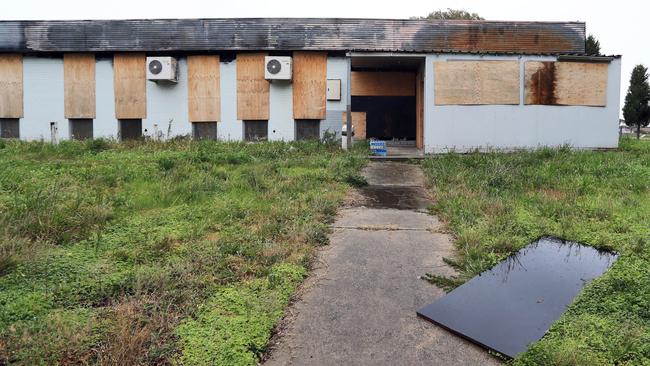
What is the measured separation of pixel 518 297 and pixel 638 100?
32359mm

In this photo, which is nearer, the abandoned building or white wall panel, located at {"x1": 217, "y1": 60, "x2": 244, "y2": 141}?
the abandoned building

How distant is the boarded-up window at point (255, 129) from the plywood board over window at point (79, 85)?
18.4 ft

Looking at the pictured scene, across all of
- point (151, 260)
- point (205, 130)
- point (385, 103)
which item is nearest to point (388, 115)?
point (385, 103)

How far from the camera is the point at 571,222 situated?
5.53 m

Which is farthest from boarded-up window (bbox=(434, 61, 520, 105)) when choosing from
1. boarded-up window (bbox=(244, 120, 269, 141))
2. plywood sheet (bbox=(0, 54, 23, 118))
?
plywood sheet (bbox=(0, 54, 23, 118))

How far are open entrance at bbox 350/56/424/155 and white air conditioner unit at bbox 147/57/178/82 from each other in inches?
257

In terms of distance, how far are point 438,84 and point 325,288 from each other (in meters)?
10.3

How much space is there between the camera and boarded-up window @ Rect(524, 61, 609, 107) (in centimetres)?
1310

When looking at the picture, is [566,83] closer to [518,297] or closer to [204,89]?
[518,297]

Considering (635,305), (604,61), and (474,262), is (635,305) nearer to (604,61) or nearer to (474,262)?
(474,262)

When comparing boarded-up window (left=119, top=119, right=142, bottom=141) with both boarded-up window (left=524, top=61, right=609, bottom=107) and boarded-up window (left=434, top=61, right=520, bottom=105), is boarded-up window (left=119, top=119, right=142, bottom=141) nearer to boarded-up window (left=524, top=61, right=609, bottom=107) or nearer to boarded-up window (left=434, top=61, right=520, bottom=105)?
boarded-up window (left=434, top=61, right=520, bottom=105)

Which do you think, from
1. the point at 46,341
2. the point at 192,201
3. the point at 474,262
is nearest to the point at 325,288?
the point at 474,262

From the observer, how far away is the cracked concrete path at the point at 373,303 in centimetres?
286

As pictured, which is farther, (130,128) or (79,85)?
(130,128)
